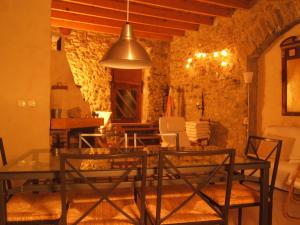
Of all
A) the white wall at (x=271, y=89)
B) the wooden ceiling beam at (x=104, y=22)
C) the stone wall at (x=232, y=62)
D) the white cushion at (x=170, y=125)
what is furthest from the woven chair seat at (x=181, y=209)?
the wooden ceiling beam at (x=104, y=22)

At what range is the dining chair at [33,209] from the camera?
5.93 feet

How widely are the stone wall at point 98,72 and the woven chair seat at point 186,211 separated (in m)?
5.84

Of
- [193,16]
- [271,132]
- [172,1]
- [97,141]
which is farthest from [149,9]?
[271,132]

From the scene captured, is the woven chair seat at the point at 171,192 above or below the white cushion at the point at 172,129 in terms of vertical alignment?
below

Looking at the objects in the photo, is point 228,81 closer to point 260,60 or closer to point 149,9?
point 260,60

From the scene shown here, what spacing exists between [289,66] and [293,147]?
1.40m

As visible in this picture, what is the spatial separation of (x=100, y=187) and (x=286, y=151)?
3.15 m

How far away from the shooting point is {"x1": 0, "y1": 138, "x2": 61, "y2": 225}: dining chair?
1.81 m

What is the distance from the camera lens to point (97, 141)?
5.65m

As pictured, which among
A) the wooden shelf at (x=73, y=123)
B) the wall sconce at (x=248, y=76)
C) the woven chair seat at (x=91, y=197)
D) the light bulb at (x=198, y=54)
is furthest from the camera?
the light bulb at (x=198, y=54)

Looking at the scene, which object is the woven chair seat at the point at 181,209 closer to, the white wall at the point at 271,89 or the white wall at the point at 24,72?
the white wall at the point at 24,72

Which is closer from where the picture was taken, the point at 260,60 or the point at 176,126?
the point at 260,60

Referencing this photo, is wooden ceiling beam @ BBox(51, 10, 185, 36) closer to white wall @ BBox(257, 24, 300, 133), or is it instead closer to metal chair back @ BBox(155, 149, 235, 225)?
white wall @ BBox(257, 24, 300, 133)

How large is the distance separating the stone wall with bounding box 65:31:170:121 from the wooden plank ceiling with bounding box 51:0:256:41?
1.64 ft
